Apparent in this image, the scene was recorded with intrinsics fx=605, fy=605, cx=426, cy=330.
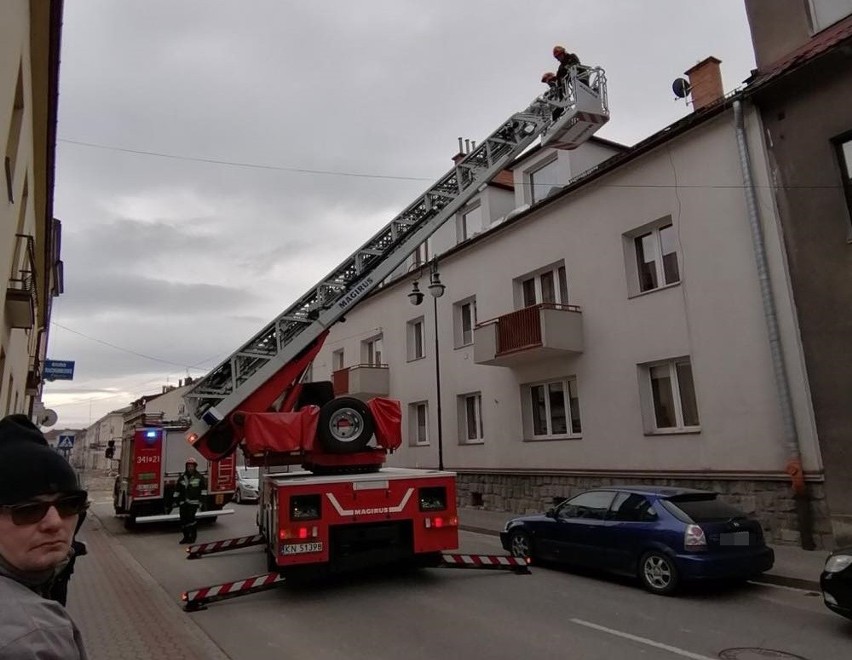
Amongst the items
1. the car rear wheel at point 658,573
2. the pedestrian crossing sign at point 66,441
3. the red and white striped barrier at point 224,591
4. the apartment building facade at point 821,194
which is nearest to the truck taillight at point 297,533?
the red and white striped barrier at point 224,591

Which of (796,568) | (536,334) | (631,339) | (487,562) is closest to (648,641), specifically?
(487,562)

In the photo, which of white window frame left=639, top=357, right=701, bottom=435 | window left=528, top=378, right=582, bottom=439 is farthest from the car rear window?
window left=528, top=378, right=582, bottom=439

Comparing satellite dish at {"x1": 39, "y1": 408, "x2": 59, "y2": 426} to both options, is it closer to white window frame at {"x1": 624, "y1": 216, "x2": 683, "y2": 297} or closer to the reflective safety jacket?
the reflective safety jacket

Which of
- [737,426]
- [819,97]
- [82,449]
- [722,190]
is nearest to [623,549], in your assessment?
[737,426]

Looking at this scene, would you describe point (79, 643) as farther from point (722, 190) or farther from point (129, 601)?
point (722, 190)

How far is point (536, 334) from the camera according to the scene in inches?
575

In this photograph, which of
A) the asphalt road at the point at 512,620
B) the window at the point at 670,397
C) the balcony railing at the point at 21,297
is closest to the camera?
the asphalt road at the point at 512,620

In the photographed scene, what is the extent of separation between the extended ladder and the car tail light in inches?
254

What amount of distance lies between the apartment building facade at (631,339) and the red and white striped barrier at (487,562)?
482 cm

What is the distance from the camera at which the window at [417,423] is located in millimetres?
21469

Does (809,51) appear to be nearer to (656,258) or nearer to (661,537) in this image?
(656,258)

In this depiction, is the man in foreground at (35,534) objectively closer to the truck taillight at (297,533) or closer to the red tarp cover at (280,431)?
the truck taillight at (297,533)

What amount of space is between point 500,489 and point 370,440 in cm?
865

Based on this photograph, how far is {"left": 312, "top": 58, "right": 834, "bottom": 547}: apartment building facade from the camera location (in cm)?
1095
